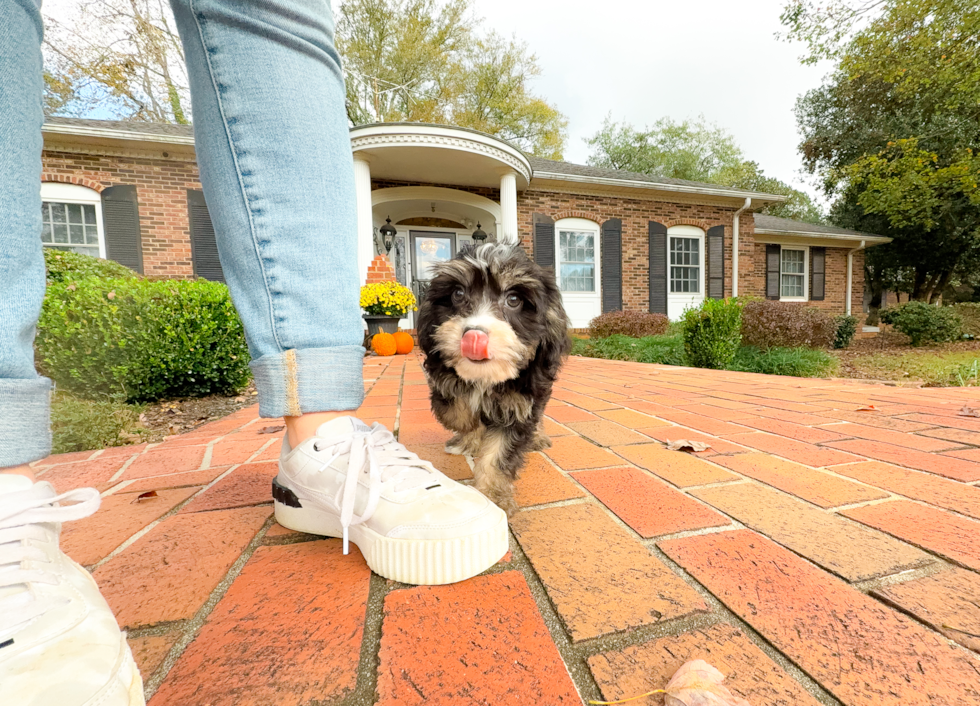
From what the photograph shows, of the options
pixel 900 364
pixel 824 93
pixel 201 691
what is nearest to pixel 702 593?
pixel 201 691

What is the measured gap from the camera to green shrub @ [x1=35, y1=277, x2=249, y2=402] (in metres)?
3.86

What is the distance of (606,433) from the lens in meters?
2.38

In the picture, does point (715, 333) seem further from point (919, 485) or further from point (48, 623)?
point (48, 623)

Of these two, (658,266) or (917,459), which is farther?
(658,266)

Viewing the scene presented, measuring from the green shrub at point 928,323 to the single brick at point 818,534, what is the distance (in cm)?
1491

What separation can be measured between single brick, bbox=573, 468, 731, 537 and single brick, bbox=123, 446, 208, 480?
175 cm

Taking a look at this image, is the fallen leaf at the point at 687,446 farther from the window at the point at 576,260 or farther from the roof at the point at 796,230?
the roof at the point at 796,230


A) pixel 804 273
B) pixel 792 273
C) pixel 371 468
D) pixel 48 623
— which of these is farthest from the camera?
pixel 804 273

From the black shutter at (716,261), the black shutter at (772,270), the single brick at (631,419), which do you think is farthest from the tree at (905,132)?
the single brick at (631,419)

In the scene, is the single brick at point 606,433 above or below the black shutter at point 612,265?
below

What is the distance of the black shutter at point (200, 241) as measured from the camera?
A: 987cm

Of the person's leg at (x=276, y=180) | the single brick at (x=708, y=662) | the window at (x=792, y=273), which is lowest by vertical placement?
the single brick at (x=708, y=662)

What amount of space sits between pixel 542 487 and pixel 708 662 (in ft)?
2.86

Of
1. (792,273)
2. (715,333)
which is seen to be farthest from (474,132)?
(792,273)
